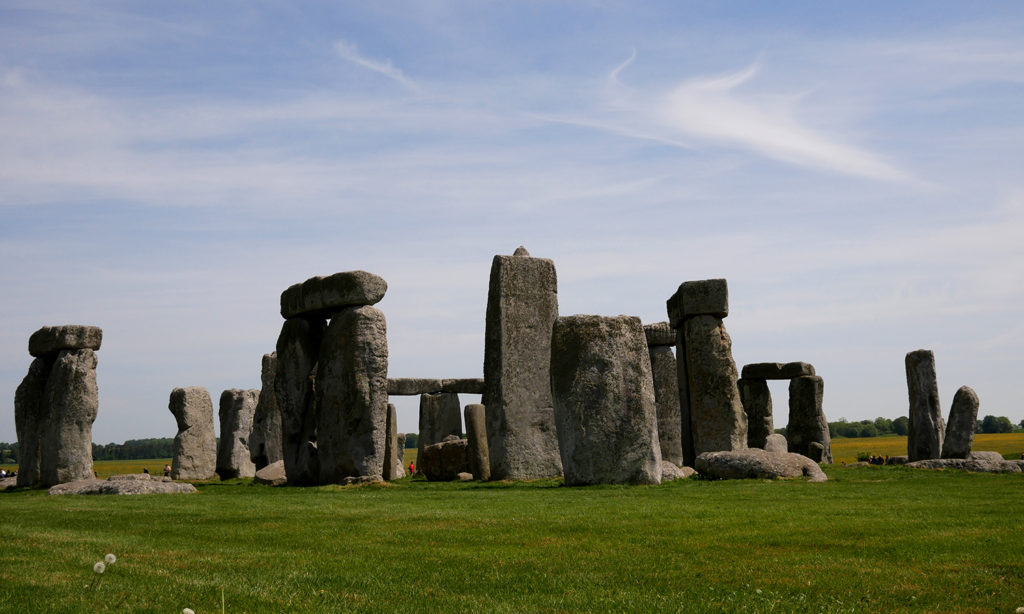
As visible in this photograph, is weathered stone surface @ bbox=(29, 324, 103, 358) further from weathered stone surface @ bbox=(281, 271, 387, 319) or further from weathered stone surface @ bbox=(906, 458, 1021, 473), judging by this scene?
weathered stone surface @ bbox=(906, 458, 1021, 473)

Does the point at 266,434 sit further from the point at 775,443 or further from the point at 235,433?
the point at 775,443

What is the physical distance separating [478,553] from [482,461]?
12.4 m

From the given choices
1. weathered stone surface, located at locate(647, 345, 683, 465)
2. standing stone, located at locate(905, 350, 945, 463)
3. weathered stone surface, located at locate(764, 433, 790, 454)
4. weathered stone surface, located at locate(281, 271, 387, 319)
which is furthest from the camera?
standing stone, located at locate(905, 350, 945, 463)

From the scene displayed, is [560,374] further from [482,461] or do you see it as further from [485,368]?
[482,461]

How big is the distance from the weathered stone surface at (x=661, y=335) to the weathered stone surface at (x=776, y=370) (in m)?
7.14

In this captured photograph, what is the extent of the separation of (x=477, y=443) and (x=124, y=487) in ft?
23.0

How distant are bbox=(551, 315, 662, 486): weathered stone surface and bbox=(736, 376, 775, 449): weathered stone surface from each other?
1371 centimetres

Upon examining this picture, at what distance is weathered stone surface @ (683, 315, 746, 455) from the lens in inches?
824

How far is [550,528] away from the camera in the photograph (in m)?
9.26

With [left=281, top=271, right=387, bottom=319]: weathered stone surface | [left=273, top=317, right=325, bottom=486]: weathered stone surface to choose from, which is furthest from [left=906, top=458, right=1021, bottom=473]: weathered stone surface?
[left=273, top=317, right=325, bottom=486]: weathered stone surface

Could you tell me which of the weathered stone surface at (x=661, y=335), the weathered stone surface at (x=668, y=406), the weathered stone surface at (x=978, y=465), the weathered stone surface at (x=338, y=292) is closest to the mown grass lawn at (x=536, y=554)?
the weathered stone surface at (x=338, y=292)

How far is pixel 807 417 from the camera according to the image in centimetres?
3009

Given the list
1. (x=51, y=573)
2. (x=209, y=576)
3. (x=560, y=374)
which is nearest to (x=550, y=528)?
(x=209, y=576)

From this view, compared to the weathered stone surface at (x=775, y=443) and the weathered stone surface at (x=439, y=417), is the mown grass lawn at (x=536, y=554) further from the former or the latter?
the weathered stone surface at (x=439, y=417)
